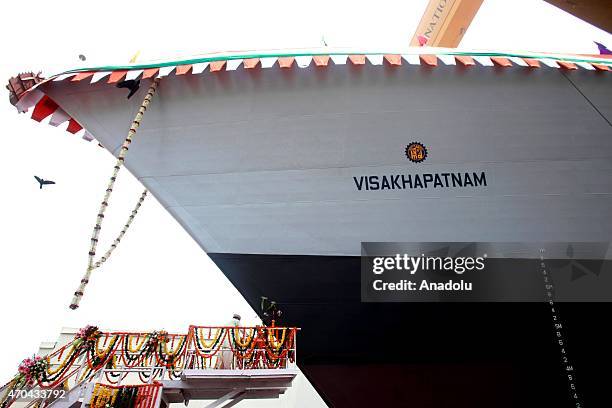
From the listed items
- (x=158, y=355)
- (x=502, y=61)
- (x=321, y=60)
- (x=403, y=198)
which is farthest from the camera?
(x=158, y=355)

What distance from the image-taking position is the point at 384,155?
530 centimetres

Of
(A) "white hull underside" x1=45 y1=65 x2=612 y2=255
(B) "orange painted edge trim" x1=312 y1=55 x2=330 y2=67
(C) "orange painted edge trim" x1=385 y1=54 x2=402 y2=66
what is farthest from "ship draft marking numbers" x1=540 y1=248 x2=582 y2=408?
(B) "orange painted edge trim" x1=312 y1=55 x2=330 y2=67

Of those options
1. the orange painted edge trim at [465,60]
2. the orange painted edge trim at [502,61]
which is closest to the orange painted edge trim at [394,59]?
the orange painted edge trim at [465,60]

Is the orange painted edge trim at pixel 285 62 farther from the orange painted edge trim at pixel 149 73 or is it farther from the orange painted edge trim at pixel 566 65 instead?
the orange painted edge trim at pixel 566 65

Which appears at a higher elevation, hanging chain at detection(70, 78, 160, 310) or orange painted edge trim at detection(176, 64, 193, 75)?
orange painted edge trim at detection(176, 64, 193, 75)

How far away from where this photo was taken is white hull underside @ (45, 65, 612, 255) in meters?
5.15

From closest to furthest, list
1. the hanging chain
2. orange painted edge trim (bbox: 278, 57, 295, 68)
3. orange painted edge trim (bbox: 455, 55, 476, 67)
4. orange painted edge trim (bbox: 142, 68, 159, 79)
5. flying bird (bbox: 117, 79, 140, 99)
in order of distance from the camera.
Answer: the hanging chain
orange painted edge trim (bbox: 455, 55, 476, 67)
orange painted edge trim (bbox: 278, 57, 295, 68)
orange painted edge trim (bbox: 142, 68, 159, 79)
flying bird (bbox: 117, 79, 140, 99)

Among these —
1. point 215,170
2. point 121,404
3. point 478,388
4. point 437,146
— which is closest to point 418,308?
point 478,388

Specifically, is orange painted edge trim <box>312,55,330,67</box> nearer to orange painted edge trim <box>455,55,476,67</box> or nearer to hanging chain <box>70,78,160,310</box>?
orange painted edge trim <box>455,55,476,67</box>

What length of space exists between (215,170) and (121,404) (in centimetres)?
349

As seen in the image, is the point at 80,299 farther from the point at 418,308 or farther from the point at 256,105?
the point at 418,308

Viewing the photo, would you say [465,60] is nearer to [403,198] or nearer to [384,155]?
[384,155]

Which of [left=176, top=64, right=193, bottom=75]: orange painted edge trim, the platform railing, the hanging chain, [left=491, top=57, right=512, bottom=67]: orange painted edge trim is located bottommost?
the platform railing

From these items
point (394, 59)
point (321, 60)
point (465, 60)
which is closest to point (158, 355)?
point (321, 60)
